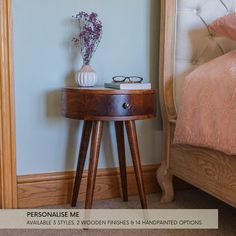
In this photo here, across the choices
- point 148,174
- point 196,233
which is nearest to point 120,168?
point 148,174

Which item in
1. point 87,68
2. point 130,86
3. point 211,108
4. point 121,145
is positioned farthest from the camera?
point 121,145

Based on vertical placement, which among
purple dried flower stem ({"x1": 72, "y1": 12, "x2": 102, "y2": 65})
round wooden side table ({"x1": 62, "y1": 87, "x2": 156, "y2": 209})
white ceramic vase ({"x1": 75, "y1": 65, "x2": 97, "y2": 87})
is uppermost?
purple dried flower stem ({"x1": 72, "y1": 12, "x2": 102, "y2": 65})

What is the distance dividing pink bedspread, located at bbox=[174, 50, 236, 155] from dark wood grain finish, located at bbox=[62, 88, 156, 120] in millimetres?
176

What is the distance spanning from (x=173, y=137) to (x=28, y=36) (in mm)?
776

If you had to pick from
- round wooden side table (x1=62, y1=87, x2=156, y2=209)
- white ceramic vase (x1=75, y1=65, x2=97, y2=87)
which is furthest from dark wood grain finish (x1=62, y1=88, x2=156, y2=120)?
white ceramic vase (x1=75, y1=65, x2=97, y2=87)

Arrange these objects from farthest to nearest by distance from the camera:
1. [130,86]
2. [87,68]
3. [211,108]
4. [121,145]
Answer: [121,145] → [87,68] → [130,86] → [211,108]

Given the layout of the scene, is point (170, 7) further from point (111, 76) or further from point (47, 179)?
point (47, 179)

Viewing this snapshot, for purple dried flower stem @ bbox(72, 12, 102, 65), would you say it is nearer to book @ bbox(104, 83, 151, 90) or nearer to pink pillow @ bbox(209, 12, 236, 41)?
book @ bbox(104, 83, 151, 90)

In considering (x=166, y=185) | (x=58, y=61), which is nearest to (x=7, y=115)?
(x=58, y=61)

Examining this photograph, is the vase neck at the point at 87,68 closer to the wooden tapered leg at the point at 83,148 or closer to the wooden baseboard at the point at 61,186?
the wooden tapered leg at the point at 83,148

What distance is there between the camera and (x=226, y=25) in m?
1.57

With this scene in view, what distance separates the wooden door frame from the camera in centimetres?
151

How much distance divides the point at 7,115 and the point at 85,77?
0.37 m

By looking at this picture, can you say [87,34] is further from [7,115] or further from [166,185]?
[166,185]
